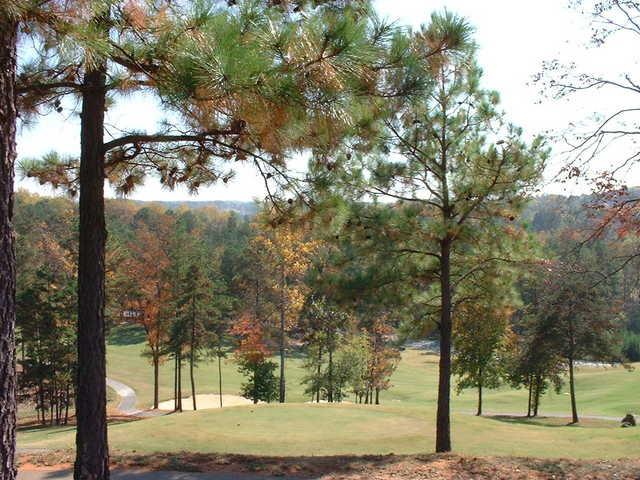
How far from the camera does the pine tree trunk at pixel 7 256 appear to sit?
383 centimetres

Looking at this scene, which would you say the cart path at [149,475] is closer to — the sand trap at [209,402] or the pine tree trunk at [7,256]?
the pine tree trunk at [7,256]

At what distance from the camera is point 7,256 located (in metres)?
3.97

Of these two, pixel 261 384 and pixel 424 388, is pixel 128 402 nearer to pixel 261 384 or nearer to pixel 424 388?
pixel 261 384

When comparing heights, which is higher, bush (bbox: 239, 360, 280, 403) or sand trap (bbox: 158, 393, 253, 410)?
bush (bbox: 239, 360, 280, 403)

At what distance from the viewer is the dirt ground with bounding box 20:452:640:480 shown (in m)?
8.38

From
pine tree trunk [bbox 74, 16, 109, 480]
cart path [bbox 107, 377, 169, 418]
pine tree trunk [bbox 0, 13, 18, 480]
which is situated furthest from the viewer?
cart path [bbox 107, 377, 169, 418]

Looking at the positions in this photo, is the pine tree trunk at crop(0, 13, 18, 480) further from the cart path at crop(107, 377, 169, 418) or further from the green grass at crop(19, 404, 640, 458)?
the cart path at crop(107, 377, 169, 418)

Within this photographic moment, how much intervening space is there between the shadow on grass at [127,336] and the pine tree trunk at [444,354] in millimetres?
53524

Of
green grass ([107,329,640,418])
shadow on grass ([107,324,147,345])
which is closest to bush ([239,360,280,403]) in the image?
green grass ([107,329,640,418])

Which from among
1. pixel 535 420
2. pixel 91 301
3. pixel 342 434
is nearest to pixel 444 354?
pixel 342 434

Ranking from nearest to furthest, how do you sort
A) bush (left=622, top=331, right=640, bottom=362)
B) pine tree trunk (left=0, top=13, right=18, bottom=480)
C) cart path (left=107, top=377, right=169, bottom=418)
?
1. pine tree trunk (left=0, top=13, right=18, bottom=480)
2. cart path (left=107, top=377, right=169, bottom=418)
3. bush (left=622, top=331, right=640, bottom=362)

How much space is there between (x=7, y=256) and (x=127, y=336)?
65.1 m

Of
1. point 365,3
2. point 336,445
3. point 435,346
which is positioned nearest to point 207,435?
point 336,445

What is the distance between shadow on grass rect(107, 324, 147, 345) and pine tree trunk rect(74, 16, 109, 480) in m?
57.3
